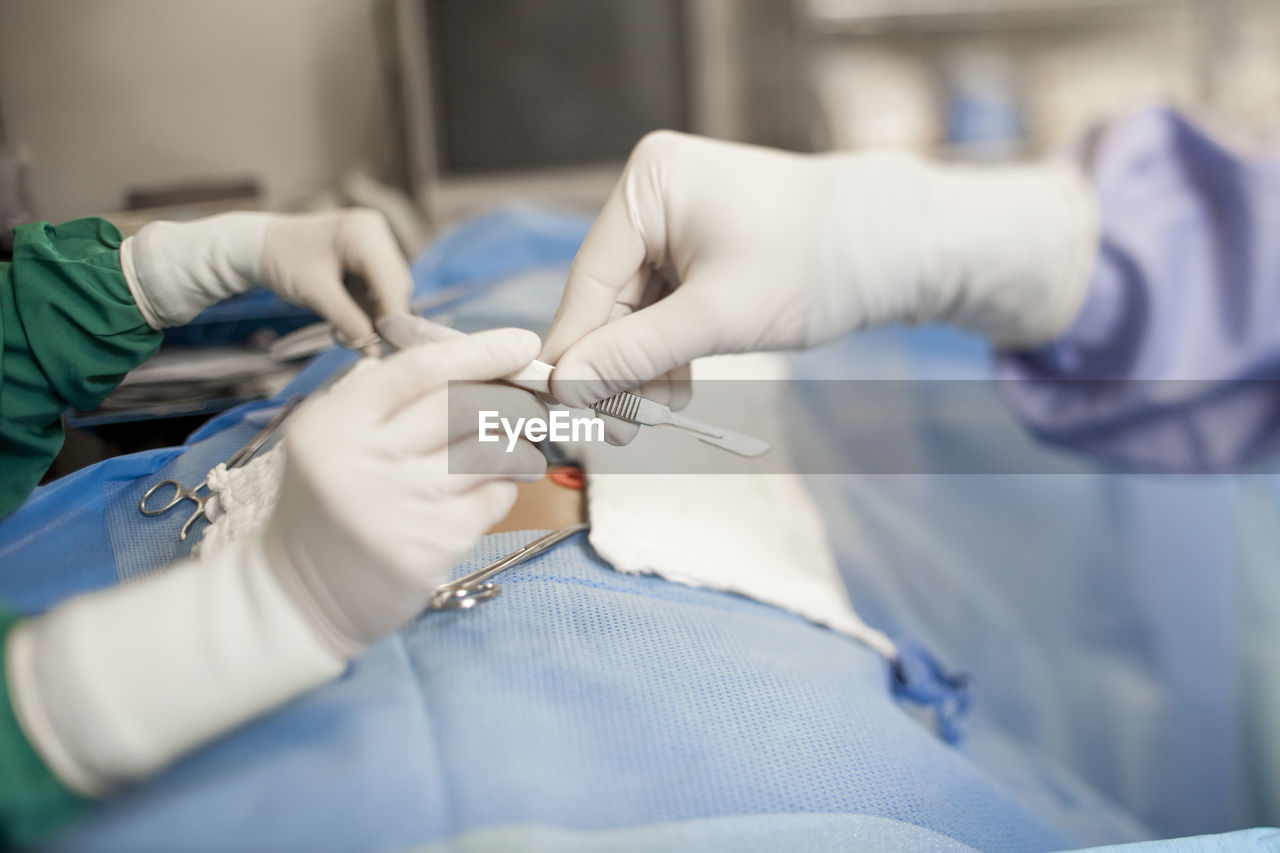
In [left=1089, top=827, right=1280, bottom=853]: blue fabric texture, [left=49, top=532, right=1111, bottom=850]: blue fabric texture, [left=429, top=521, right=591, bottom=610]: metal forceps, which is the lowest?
[left=1089, top=827, right=1280, bottom=853]: blue fabric texture

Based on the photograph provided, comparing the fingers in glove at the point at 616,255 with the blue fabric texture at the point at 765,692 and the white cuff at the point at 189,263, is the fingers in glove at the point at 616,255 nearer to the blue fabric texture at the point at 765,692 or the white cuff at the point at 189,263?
the blue fabric texture at the point at 765,692

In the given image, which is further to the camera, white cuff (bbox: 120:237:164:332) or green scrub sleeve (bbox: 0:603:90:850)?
white cuff (bbox: 120:237:164:332)

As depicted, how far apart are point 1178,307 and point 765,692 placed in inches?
23.4

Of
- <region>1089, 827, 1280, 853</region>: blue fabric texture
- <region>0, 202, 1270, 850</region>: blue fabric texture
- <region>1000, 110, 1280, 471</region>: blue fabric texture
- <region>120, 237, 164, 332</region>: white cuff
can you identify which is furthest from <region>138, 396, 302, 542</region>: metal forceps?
<region>1000, 110, 1280, 471</region>: blue fabric texture

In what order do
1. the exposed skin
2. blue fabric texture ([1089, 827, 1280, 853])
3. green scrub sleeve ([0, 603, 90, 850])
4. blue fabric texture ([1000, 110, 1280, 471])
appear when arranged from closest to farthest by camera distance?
green scrub sleeve ([0, 603, 90, 850]) < blue fabric texture ([1089, 827, 1280, 853]) < the exposed skin < blue fabric texture ([1000, 110, 1280, 471])

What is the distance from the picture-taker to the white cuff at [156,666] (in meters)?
0.31

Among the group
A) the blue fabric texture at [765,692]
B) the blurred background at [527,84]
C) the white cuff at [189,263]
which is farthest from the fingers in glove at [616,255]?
the blurred background at [527,84]

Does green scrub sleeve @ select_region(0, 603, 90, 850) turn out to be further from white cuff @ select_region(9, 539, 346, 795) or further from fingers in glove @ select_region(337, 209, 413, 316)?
fingers in glove @ select_region(337, 209, 413, 316)

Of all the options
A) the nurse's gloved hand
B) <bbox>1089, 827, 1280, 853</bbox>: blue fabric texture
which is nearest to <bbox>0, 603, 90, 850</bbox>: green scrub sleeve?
the nurse's gloved hand

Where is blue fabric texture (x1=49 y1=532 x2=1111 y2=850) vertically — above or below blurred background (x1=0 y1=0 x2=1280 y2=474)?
below

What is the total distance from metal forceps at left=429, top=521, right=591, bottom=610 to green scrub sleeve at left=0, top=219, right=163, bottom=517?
27 cm

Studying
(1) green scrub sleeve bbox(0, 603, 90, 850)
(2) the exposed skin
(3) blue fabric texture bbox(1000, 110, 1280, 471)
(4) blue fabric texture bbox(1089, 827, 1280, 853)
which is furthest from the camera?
(3) blue fabric texture bbox(1000, 110, 1280, 471)

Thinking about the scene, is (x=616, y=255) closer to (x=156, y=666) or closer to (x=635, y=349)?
(x=635, y=349)

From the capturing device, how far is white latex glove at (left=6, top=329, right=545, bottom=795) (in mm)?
311
